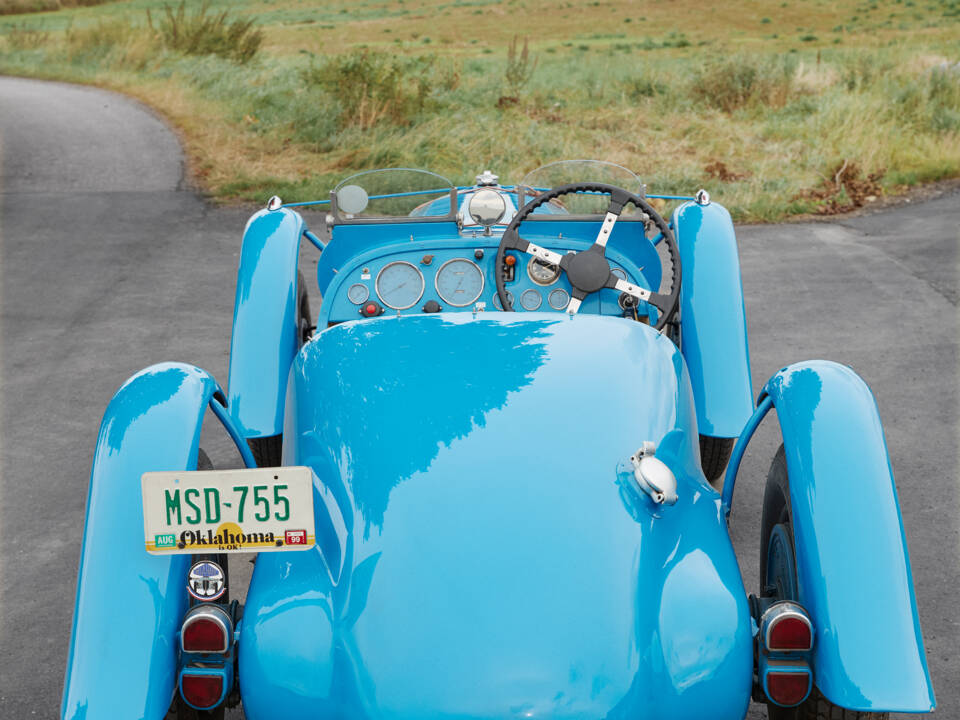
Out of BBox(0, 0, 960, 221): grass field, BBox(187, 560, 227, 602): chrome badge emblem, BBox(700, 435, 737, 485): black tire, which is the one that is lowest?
BBox(0, 0, 960, 221): grass field

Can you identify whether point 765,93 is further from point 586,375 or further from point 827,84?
point 586,375

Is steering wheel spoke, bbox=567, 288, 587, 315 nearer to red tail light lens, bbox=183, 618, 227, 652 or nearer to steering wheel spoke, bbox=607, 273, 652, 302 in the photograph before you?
steering wheel spoke, bbox=607, 273, 652, 302

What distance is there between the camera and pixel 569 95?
18.3 meters

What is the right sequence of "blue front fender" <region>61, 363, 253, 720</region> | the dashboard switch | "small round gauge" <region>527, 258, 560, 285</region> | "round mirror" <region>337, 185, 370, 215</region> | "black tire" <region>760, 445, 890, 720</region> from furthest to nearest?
"round mirror" <region>337, 185, 370, 215</region> → "small round gauge" <region>527, 258, 560, 285</region> → the dashboard switch → "black tire" <region>760, 445, 890, 720</region> → "blue front fender" <region>61, 363, 253, 720</region>

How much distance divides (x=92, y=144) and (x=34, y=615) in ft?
39.7

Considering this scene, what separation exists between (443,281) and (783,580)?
7.57 ft

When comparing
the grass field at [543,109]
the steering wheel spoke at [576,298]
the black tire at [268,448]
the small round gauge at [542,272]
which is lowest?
the grass field at [543,109]

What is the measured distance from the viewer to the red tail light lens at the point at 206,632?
275 cm

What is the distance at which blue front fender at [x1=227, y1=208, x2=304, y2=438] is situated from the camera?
473 centimetres

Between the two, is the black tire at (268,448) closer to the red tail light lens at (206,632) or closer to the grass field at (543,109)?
the red tail light lens at (206,632)

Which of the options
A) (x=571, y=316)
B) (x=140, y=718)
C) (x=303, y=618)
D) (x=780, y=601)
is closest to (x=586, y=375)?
(x=571, y=316)

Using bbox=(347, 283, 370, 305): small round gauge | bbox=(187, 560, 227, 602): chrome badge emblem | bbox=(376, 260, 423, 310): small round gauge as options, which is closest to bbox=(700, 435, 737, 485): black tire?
bbox=(376, 260, 423, 310): small round gauge

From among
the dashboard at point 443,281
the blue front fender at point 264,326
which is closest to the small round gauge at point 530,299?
the dashboard at point 443,281

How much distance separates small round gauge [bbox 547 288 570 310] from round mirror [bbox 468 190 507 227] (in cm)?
54
